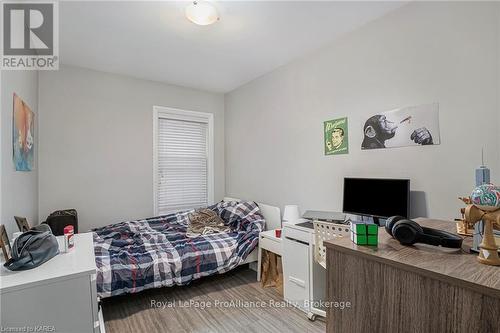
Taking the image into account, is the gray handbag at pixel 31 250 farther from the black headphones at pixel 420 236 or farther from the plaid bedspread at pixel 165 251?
the black headphones at pixel 420 236

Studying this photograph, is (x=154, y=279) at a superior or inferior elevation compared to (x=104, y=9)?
inferior

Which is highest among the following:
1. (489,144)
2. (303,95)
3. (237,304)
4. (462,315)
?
(303,95)

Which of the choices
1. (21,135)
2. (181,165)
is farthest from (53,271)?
(181,165)

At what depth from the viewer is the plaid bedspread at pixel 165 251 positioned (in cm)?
209

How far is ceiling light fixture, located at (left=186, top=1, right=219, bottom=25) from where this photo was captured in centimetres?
187

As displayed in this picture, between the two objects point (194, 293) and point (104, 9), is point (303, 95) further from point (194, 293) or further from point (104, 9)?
point (194, 293)

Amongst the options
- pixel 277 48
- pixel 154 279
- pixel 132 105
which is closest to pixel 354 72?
pixel 277 48

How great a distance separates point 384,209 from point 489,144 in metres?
0.76

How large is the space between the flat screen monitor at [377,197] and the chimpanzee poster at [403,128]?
1.13 feet

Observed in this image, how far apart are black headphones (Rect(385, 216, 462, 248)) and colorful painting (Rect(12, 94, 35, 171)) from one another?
2.46 m

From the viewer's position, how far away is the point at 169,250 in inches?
95.0

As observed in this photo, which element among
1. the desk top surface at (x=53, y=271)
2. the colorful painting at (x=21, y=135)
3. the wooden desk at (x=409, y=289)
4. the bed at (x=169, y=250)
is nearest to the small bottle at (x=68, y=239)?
the desk top surface at (x=53, y=271)

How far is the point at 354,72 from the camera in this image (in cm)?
234

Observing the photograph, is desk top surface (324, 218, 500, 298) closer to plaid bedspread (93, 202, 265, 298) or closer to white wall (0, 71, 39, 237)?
plaid bedspread (93, 202, 265, 298)
